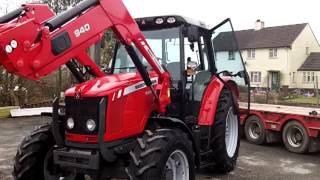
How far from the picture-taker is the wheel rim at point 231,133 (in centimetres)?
785

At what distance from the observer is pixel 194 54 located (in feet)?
22.9

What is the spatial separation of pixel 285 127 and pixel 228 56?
9.15ft

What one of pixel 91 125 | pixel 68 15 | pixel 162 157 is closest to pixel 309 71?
pixel 162 157

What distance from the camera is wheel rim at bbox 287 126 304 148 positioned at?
9.55 meters

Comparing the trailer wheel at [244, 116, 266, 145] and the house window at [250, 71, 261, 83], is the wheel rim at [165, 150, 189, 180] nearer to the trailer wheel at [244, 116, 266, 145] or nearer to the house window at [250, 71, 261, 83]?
the trailer wheel at [244, 116, 266, 145]

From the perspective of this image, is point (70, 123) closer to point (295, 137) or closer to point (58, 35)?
point (58, 35)

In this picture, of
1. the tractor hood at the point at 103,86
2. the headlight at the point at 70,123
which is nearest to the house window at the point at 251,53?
the tractor hood at the point at 103,86

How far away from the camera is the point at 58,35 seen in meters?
4.80

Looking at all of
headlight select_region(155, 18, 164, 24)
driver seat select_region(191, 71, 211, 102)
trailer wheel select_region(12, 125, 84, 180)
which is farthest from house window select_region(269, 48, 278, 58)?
trailer wheel select_region(12, 125, 84, 180)

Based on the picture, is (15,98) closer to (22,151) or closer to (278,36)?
(22,151)

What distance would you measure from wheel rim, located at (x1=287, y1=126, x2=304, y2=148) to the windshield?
4023 mm

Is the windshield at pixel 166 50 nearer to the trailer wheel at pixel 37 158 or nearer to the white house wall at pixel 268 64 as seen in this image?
the trailer wheel at pixel 37 158

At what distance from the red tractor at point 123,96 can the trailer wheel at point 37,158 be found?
0.04 feet

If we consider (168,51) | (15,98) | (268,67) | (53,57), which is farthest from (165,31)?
(268,67)
